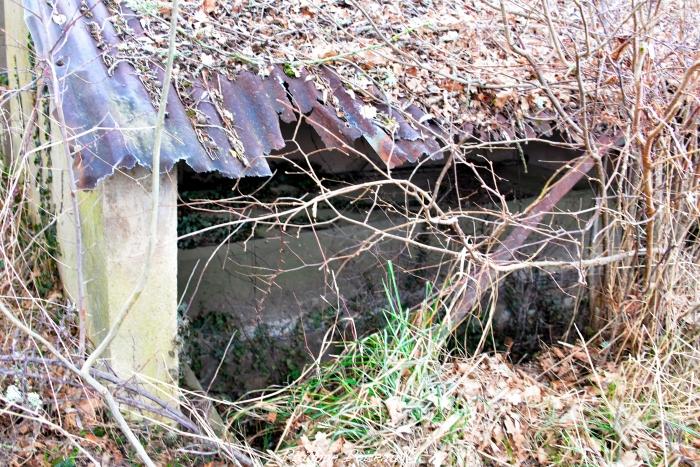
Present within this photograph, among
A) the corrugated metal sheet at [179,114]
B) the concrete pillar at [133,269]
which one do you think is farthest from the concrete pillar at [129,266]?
the corrugated metal sheet at [179,114]

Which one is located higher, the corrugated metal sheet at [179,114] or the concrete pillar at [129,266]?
the corrugated metal sheet at [179,114]

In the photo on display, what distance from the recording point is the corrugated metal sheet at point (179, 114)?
3.72m

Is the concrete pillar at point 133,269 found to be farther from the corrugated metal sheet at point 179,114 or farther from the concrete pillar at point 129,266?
the corrugated metal sheet at point 179,114

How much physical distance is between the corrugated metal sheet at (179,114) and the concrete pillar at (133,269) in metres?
0.33

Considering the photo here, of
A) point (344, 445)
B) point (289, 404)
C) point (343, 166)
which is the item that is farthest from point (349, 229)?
point (344, 445)

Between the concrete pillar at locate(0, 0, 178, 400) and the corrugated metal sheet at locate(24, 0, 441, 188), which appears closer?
the corrugated metal sheet at locate(24, 0, 441, 188)

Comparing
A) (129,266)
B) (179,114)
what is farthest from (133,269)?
(179,114)

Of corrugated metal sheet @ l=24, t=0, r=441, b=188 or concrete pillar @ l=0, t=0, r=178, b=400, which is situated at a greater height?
corrugated metal sheet @ l=24, t=0, r=441, b=188

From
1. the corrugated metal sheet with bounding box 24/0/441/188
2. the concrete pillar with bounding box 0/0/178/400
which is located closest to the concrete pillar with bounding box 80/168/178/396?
the concrete pillar with bounding box 0/0/178/400

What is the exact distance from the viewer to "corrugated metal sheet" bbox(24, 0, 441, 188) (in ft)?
12.2

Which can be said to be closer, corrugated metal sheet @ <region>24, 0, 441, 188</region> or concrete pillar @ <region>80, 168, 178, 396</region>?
corrugated metal sheet @ <region>24, 0, 441, 188</region>

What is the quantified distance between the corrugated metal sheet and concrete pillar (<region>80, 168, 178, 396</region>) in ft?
1.07

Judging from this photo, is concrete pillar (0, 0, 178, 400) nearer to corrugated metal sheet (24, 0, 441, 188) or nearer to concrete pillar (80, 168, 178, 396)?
concrete pillar (80, 168, 178, 396)

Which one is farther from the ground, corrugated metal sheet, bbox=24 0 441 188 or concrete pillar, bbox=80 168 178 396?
corrugated metal sheet, bbox=24 0 441 188
